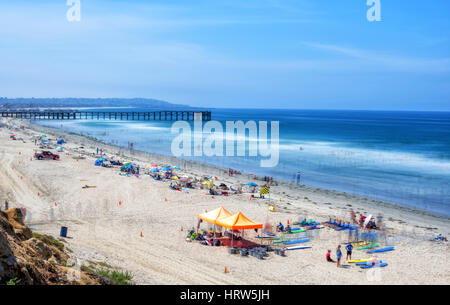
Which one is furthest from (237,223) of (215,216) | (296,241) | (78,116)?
(78,116)

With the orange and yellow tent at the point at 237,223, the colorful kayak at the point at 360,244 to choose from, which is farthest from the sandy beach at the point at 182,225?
the orange and yellow tent at the point at 237,223

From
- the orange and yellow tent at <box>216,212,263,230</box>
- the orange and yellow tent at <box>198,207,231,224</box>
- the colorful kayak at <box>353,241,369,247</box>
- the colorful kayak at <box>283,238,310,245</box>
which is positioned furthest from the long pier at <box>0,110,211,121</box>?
the colorful kayak at <box>353,241,369,247</box>

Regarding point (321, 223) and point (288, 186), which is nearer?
point (321, 223)

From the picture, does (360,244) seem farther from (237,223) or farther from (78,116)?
(78,116)

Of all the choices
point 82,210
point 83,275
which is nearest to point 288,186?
point 82,210

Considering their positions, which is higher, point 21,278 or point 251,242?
point 21,278

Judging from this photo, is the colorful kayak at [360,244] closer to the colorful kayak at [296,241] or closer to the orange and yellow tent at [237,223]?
the colorful kayak at [296,241]

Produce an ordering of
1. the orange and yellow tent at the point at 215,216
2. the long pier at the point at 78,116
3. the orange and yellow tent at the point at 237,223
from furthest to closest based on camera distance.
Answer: the long pier at the point at 78,116, the orange and yellow tent at the point at 215,216, the orange and yellow tent at the point at 237,223

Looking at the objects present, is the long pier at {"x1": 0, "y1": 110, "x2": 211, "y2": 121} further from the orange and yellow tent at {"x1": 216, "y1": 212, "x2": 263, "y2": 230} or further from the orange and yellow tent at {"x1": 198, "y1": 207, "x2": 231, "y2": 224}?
the orange and yellow tent at {"x1": 216, "y1": 212, "x2": 263, "y2": 230}

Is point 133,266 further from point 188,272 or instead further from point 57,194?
point 57,194
